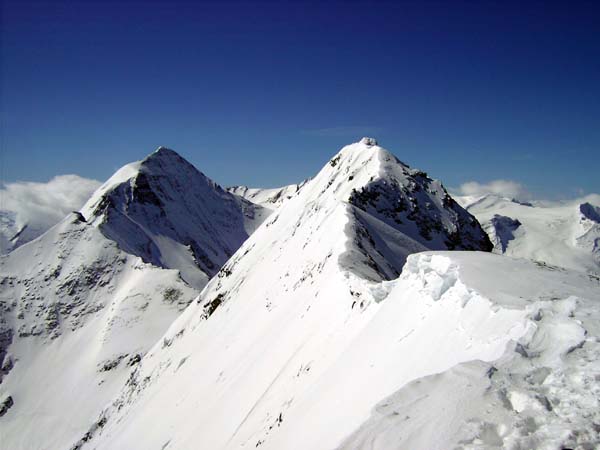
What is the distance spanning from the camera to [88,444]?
164 ft

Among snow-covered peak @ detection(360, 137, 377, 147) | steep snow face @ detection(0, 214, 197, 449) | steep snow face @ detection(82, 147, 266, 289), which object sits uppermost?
snow-covered peak @ detection(360, 137, 377, 147)

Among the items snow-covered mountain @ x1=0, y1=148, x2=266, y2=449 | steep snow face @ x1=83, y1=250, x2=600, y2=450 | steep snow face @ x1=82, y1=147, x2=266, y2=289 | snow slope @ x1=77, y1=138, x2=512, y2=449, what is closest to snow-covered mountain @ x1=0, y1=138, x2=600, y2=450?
steep snow face @ x1=83, y1=250, x2=600, y2=450

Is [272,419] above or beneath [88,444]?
above

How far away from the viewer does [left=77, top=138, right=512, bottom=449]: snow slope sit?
1585cm

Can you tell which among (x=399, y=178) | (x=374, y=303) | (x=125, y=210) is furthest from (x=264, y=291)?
(x=125, y=210)

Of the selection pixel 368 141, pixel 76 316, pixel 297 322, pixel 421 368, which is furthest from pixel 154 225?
pixel 421 368

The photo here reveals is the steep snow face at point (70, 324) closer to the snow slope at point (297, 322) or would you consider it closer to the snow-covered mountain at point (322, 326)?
the snow-covered mountain at point (322, 326)

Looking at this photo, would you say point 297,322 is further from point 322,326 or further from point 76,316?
point 76,316

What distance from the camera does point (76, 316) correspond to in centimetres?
10169

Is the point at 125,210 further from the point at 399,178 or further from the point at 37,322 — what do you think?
the point at 399,178

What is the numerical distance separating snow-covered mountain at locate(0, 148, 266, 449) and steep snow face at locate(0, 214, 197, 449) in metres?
0.22

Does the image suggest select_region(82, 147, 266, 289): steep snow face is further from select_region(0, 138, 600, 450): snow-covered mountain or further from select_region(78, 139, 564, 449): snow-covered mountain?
select_region(78, 139, 564, 449): snow-covered mountain

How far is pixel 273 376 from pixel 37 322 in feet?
326

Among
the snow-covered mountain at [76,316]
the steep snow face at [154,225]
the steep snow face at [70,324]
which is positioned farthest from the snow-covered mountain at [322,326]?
the steep snow face at [154,225]
